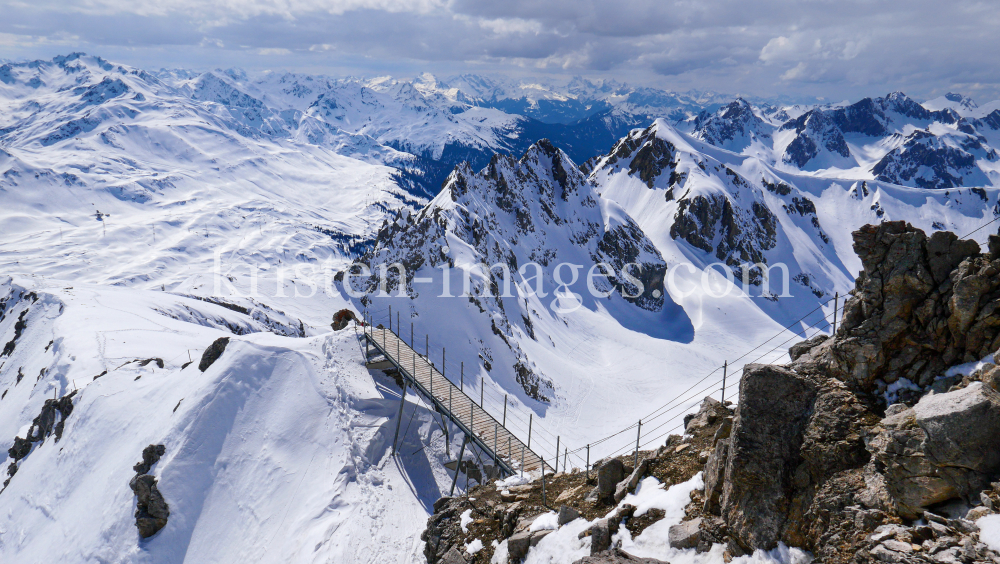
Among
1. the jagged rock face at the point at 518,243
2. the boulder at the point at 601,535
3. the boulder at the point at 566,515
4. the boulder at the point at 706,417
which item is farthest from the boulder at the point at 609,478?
the jagged rock face at the point at 518,243

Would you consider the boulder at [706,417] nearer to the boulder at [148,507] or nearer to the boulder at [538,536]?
the boulder at [538,536]

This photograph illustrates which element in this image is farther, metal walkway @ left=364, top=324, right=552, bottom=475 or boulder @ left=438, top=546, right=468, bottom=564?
metal walkway @ left=364, top=324, right=552, bottom=475

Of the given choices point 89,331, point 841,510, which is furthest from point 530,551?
point 89,331

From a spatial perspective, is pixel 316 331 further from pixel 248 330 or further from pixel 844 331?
pixel 844 331

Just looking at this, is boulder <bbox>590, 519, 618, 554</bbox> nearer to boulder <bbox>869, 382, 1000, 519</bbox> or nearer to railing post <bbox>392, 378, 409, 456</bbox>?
boulder <bbox>869, 382, 1000, 519</bbox>

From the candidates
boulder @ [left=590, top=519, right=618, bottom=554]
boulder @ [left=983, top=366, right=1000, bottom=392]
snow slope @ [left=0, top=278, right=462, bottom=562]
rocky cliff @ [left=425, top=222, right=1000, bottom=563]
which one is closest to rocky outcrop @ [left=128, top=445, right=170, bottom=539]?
snow slope @ [left=0, top=278, right=462, bottom=562]

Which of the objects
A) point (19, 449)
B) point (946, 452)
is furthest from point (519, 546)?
point (19, 449)
